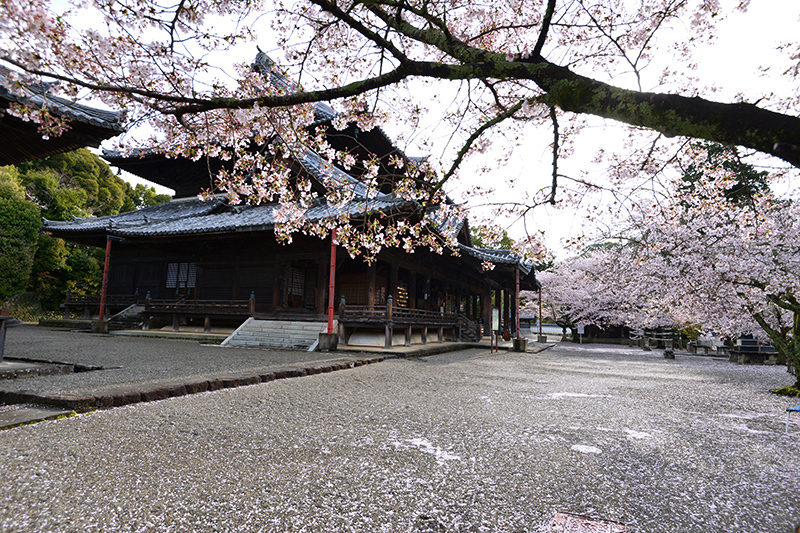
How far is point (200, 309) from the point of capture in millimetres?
16188

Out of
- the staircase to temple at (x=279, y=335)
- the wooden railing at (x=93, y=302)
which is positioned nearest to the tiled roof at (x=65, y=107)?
the staircase to temple at (x=279, y=335)

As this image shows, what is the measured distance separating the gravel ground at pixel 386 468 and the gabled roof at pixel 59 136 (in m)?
4.06

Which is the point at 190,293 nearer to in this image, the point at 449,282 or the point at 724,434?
the point at 449,282

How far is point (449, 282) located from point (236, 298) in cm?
1189

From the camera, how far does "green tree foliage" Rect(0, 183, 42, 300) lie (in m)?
19.7

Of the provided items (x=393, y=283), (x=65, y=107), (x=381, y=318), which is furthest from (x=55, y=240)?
(x=65, y=107)

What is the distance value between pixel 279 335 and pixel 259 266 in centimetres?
408

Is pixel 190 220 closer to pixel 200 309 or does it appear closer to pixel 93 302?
pixel 200 309

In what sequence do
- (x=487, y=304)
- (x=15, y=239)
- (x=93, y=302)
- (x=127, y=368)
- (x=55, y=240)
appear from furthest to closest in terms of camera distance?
(x=487, y=304)
(x=55, y=240)
(x=93, y=302)
(x=15, y=239)
(x=127, y=368)

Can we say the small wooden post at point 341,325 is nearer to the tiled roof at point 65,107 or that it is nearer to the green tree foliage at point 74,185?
the tiled roof at point 65,107

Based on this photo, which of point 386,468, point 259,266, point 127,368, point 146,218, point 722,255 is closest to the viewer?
point 386,468

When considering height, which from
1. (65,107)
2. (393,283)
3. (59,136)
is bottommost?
(393,283)

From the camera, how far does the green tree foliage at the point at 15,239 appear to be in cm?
1969

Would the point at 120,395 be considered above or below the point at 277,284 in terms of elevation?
below
